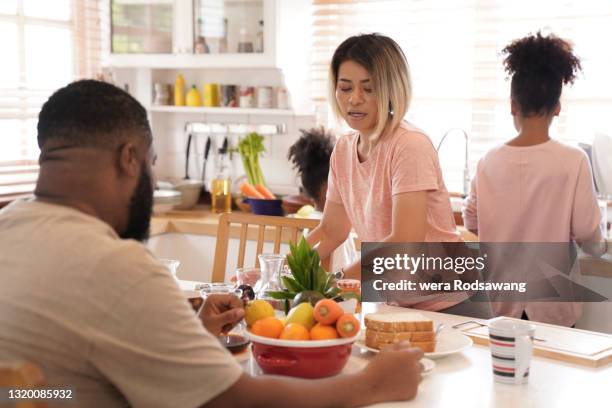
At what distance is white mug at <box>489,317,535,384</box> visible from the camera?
5.47ft

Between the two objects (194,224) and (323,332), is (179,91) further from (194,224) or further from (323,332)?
(323,332)

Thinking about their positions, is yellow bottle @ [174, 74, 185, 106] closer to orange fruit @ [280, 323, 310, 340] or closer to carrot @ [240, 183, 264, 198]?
carrot @ [240, 183, 264, 198]

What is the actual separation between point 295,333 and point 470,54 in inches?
103

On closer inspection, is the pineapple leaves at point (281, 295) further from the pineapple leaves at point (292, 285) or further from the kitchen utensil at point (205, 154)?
the kitchen utensil at point (205, 154)

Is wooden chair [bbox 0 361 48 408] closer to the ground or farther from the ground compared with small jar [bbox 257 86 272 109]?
closer to the ground

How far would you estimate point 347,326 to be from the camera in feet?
5.44

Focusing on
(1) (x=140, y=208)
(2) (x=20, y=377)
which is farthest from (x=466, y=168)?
(2) (x=20, y=377)

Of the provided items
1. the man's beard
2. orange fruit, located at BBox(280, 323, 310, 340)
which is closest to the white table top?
orange fruit, located at BBox(280, 323, 310, 340)

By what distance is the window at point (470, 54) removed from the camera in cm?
370

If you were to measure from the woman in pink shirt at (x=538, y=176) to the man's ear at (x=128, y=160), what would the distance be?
1.44 metres

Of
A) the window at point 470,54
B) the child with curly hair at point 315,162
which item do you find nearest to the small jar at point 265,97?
the window at point 470,54

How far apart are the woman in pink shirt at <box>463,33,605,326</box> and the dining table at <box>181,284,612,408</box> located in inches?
28.6

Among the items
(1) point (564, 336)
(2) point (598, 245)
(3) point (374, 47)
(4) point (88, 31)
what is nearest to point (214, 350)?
(1) point (564, 336)

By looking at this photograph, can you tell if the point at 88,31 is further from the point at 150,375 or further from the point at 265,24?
the point at 150,375
